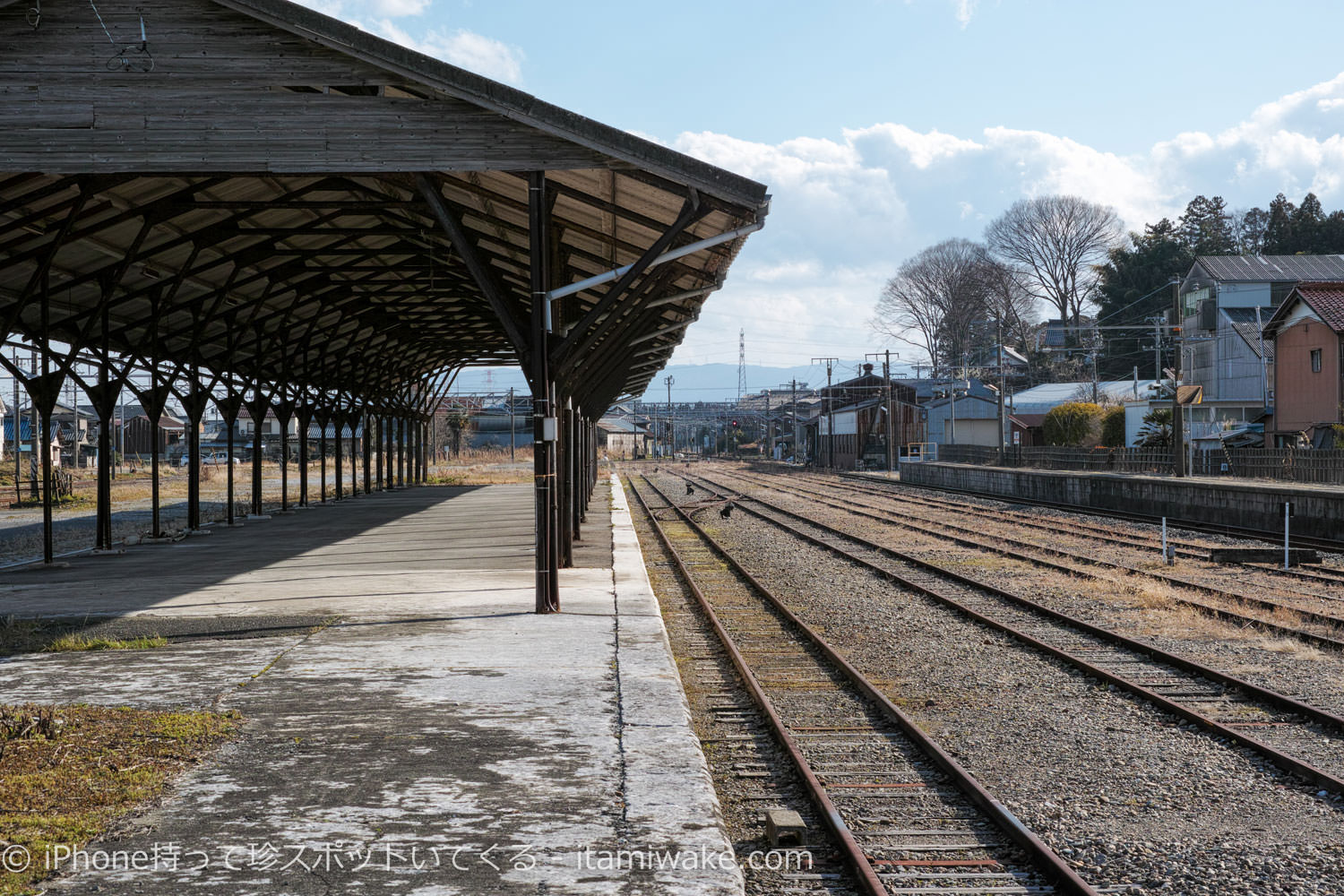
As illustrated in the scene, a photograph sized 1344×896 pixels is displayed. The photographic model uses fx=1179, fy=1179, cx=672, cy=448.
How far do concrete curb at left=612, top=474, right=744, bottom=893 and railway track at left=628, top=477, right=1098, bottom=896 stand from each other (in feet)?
1.96

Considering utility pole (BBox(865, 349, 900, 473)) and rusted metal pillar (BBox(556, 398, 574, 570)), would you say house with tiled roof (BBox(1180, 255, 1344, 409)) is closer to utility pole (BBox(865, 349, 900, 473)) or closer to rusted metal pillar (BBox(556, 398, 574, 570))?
utility pole (BBox(865, 349, 900, 473))

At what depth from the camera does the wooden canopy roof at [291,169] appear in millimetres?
10297

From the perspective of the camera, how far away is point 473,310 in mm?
27562

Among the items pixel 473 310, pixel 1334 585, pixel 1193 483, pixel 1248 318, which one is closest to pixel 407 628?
pixel 1334 585

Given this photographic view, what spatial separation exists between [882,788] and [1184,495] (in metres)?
22.1

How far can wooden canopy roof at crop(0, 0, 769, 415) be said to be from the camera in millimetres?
10297

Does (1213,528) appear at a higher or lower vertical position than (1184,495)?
lower

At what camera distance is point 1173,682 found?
859 centimetres

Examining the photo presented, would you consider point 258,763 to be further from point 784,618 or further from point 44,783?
point 784,618

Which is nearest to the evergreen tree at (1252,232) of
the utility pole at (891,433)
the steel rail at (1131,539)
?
the utility pole at (891,433)

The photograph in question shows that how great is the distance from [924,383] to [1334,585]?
59.4 metres

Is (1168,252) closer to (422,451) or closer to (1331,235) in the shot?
(1331,235)

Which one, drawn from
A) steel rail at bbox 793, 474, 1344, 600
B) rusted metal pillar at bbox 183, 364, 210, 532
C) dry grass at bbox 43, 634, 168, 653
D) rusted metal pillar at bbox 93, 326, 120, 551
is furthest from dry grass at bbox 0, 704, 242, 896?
rusted metal pillar at bbox 183, 364, 210, 532

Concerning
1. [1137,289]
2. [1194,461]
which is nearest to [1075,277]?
[1137,289]
